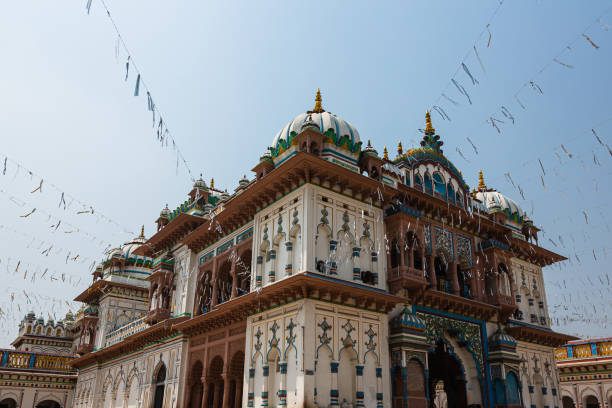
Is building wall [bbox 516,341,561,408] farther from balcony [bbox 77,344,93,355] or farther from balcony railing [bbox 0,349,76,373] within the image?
balcony railing [bbox 0,349,76,373]

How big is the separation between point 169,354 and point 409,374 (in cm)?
1125

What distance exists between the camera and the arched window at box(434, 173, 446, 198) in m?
20.2

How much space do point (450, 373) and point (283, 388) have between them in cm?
787

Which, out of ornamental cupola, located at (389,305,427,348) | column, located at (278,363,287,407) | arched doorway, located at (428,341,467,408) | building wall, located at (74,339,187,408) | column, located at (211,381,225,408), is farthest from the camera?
building wall, located at (74,339,187,408)

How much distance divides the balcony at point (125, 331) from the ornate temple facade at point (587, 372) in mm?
21272

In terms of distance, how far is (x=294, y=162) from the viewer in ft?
52.1

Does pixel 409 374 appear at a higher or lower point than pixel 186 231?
lower

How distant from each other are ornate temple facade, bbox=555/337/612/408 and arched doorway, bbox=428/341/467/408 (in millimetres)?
9171

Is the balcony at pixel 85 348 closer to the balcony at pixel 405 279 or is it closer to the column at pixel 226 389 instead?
the column at pixel 226 389

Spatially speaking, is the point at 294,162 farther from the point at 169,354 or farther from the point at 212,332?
the point at 169,354

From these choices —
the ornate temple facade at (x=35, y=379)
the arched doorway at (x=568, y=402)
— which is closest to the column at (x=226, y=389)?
the arched doorway at (x=568, y=402)

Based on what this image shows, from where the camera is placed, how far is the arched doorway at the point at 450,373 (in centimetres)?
1830

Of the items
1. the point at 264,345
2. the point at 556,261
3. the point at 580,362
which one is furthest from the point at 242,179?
the point at 580,362

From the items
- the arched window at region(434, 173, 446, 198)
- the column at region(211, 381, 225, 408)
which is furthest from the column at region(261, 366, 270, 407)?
the arched window at region(434, 173, 446, 198)
